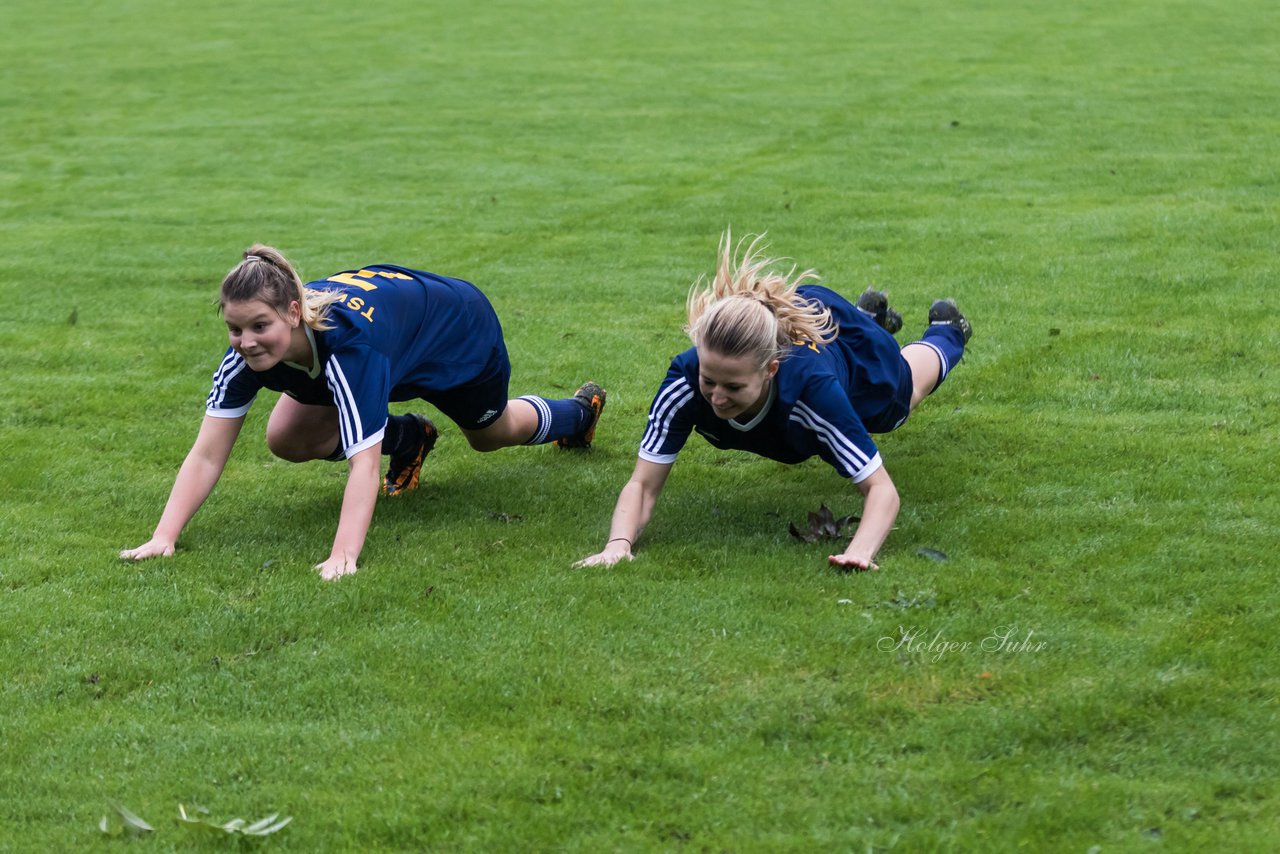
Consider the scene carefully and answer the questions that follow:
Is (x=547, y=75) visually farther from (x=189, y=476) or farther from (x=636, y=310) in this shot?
(x=189, y=476)

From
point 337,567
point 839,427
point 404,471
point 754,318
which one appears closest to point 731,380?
point 754,318

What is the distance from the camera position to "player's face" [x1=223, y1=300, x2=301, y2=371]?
5.21 m

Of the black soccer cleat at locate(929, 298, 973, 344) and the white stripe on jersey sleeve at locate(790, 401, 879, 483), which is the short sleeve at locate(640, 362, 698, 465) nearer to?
the white stripe on jersey sleeve at locate(790, 401, 879, 483)

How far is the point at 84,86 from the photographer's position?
20.5m

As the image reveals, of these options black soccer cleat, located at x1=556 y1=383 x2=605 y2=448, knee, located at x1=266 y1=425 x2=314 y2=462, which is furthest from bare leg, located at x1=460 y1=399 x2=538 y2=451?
knee, located at x1=266 y1=425 x2=314 y2=462

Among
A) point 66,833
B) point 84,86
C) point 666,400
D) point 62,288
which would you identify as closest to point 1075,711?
point 666,400

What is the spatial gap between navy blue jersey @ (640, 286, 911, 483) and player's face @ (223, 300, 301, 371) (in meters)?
1.39

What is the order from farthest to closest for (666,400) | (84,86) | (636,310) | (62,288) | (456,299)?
1. (84,86)
2. (62,288)
3. (636,310)
4. (456,299)
5. (666,400)

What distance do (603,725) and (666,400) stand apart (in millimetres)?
1630

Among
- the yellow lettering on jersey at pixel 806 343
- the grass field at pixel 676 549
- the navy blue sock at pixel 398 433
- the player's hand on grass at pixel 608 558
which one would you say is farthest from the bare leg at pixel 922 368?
the navy blue sock at pixel 398 433

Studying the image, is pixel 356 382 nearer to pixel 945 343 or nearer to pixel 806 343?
pixel 806 343

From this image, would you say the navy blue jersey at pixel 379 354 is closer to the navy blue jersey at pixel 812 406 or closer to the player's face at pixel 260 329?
the player's face at pixel 260 329

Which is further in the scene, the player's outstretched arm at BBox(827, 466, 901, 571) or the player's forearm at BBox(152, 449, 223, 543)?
the player's forearm at BBox(152, 449, 223, 543)

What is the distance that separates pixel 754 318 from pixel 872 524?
0.86m
